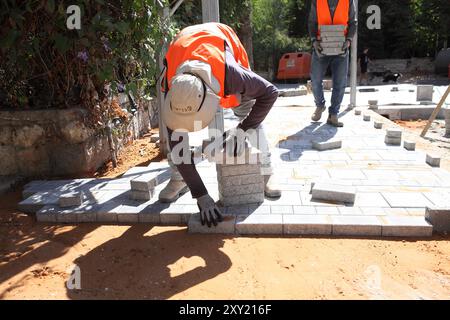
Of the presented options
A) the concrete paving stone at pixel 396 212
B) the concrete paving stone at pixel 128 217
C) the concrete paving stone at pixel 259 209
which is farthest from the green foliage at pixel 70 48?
the concrete paving stone at pixel 396 212

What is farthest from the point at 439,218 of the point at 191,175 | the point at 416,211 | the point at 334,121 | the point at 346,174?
the point at 334,121

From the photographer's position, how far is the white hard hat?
2688mm

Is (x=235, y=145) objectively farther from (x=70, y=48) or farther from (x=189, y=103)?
(x=70, y=48)

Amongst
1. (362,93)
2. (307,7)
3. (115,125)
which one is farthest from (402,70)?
(115,125)

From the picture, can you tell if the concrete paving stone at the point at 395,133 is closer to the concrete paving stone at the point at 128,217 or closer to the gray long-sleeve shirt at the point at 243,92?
the gray long-sleeve shirt at the point at 243,92

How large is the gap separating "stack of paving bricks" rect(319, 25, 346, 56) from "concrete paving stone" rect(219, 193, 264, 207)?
3724 mm

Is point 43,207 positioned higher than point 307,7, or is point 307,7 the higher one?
point 307,7

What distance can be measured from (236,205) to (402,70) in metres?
19.6

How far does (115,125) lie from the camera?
545 cm

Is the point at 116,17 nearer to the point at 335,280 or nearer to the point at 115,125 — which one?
the point at 115,125

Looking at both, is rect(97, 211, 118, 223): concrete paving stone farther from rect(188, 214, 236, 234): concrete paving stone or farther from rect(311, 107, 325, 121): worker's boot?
rect(311, 107, 325, 121): worker's boot

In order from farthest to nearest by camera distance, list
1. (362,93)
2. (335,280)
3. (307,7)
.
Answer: (307,7), (362,93), (335,280)

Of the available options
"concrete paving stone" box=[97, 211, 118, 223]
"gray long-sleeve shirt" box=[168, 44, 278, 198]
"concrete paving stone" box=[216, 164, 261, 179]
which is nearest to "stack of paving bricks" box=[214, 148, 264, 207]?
"concrete paving stone" box=[216, 164, 261, 179]

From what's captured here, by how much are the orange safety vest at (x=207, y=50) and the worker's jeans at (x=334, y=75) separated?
11.4ft
